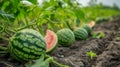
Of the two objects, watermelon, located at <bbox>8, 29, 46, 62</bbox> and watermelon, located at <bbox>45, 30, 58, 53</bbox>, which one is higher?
watermelon, located at <bbox>8, 29, 46, 62</bbox>

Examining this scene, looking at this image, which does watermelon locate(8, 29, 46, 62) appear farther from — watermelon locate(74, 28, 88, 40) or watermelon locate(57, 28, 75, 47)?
watermelon locate(74, 28, 88, 40)

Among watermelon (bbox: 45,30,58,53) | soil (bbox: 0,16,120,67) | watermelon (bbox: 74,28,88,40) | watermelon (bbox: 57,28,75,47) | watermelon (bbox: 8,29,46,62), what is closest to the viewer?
watermelon (bbox: 8,29,46,62)

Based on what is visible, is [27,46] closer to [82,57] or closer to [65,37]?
[82,57]

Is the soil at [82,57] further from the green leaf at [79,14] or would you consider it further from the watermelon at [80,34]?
the green leaf at [79,14]

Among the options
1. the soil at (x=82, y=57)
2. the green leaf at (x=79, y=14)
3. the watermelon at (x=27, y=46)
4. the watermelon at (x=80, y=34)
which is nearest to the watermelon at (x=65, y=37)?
the soil at (x=82, y=57)

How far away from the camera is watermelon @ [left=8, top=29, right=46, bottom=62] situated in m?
3.24

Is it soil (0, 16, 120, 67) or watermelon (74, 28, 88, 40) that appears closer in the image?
soil (0, 16, 120, 67)

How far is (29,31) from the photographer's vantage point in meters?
3.35

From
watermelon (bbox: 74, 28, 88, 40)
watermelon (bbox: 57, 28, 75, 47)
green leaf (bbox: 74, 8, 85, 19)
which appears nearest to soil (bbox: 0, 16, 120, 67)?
watermelon (bbox: 57, 28, 75, 47)

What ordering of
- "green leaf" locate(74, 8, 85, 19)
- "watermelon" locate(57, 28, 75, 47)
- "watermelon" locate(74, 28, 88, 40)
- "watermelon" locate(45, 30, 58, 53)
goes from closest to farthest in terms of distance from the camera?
"watermelon" locate(45, 30, 58, 53) → "green leaf" locate(74, 8, 85, 19) → "watermelon" locate(57, 28, 75, 47) → "watermelon" locate(74, 28, 88, 40)

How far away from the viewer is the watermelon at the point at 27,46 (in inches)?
128

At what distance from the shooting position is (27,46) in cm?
324

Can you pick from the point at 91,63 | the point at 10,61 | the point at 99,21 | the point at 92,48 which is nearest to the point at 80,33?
the point at 92,48

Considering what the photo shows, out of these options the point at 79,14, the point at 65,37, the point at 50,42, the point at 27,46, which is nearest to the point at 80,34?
the point at 65,37
